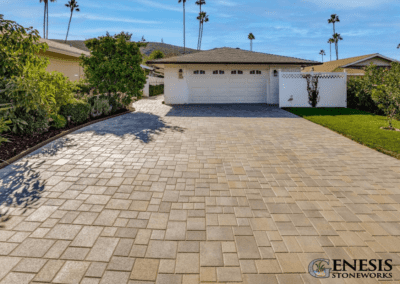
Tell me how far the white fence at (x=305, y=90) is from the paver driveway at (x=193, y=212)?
31.6 ft

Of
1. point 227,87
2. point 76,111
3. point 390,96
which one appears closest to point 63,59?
point 76,111

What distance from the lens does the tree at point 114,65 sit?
13188 mm

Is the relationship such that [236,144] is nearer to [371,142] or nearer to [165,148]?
[165,148]

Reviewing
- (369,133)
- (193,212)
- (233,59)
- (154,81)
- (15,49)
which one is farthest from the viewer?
(154,81)

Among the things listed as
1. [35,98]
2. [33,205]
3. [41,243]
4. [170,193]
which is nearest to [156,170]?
[170,193]

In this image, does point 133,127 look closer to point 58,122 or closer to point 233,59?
point 58,122

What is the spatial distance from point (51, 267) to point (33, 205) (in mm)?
1672

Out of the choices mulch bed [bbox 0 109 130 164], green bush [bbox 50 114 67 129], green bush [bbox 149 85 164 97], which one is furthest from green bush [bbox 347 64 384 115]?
green bush [bbox 149 85 164 97]

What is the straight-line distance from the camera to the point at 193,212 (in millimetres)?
3867

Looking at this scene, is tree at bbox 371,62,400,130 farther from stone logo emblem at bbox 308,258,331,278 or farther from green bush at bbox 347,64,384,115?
stone logo emblem at bbox 308,258,331,278

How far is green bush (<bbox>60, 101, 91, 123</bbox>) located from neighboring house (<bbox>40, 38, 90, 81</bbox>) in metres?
5.00

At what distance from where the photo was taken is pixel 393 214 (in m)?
3.79

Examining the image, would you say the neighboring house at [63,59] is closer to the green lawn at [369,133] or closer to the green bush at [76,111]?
the green bush at [76,111]

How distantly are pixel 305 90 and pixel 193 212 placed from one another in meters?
14.8
